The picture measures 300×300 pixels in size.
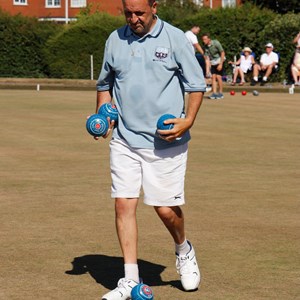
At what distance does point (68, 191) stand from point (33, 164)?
7.47ft

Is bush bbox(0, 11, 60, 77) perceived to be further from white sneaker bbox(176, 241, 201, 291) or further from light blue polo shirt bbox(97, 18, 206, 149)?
light blue polo shirt bbox(97, 18, 206, 149)

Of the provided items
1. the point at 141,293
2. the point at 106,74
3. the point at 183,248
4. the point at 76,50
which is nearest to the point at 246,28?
the point at 76,50

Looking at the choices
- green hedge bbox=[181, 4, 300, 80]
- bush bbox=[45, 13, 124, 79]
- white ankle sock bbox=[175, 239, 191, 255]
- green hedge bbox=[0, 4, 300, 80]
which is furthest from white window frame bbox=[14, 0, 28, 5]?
white ankle sock bbox=[175, 239, 191, 255]

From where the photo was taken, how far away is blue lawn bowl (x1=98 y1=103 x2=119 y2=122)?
22.0 feet

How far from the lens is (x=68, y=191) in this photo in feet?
36.6

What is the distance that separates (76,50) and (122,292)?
123ft

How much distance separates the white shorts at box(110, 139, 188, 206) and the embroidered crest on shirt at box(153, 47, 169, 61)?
0.55 meters

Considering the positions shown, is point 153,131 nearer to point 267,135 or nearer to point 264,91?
point 267,135

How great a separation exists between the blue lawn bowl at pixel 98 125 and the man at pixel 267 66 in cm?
2926

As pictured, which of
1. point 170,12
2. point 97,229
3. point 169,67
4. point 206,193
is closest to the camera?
point 169,67

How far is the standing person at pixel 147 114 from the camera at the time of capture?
6.57 meters

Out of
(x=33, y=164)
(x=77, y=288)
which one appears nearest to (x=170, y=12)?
(x=33, y=164)

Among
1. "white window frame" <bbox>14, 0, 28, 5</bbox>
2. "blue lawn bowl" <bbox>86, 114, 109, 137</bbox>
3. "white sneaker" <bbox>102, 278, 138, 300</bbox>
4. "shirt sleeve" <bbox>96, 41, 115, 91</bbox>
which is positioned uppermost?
"white window frame" <bbox>14, 0, 28, 5</bbox>

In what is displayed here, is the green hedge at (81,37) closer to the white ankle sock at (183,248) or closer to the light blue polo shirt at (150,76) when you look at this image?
the white ankle sock at (183,248)
